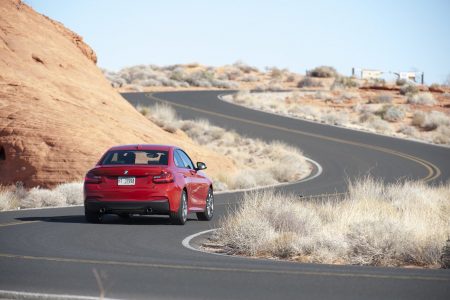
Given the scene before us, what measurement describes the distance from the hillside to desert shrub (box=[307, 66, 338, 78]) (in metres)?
83.1

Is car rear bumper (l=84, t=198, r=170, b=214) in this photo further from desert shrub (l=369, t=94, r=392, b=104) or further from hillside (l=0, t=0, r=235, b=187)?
desert shrub (l=369, t=94, r=392, b=104)

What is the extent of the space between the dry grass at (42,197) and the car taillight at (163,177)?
6829 millimetres

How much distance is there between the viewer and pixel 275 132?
2029 inches

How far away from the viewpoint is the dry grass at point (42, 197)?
75.7 feet

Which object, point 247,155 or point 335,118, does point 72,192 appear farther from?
point 335,118

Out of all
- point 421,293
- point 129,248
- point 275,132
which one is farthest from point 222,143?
point 421,293

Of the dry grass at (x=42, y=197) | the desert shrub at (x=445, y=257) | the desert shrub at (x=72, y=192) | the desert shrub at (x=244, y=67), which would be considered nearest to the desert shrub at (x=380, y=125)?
the desert shrub at (x=72, y=192)

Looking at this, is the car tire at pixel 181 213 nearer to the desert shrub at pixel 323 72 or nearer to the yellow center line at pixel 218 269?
the yellow center line at pixel 218 269

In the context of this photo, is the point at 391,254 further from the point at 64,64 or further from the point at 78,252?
the point at 64,64

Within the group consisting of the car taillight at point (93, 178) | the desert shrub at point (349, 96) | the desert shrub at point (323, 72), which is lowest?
the desert shrub at point (349, 96)

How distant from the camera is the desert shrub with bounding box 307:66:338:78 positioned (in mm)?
118938

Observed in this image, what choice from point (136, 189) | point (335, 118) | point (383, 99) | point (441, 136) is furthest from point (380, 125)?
point (136, 189)

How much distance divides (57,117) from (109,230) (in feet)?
42.6

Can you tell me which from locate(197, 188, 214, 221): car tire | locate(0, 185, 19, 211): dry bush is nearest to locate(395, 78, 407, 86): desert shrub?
locate(0, 185, 19, 211): dry bush
